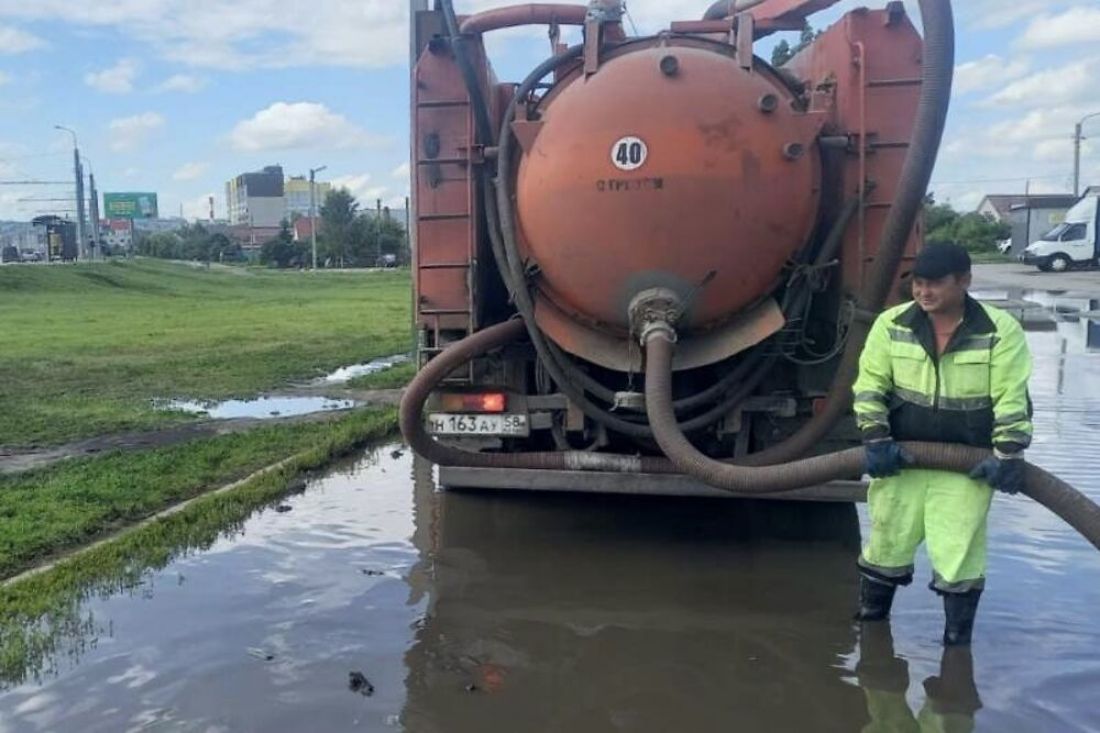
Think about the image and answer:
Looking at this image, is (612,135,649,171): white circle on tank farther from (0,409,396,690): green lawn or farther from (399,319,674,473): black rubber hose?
(0,409,396,690): green lawn

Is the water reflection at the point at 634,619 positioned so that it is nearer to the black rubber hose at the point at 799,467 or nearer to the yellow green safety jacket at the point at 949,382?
the black rubber hose at the point at 799,467

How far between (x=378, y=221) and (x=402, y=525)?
72.9m

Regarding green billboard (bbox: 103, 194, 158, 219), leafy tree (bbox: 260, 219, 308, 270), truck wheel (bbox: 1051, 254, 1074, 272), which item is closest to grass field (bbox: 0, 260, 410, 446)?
truck wheel (bbox: 1051, 254, 1074, 272)

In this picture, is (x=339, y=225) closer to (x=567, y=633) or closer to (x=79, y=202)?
(x=79, y=202)

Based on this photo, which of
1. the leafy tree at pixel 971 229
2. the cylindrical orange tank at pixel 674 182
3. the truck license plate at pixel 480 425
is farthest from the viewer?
the leafy tree at pixel 971 229

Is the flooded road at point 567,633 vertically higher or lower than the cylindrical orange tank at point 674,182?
lower

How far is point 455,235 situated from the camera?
6.12 m

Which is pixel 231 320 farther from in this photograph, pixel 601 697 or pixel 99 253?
pixel 99 253

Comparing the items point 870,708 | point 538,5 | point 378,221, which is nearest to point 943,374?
point 870,708

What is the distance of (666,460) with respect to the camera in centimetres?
586

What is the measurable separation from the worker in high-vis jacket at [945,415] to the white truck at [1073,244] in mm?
40749

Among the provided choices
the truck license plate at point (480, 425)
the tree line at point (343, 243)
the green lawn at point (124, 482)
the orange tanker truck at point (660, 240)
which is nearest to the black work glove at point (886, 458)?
the orange tanker truck at point (660, 240)

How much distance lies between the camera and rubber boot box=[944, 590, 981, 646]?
453cm

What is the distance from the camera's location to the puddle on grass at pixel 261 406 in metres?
10.9
